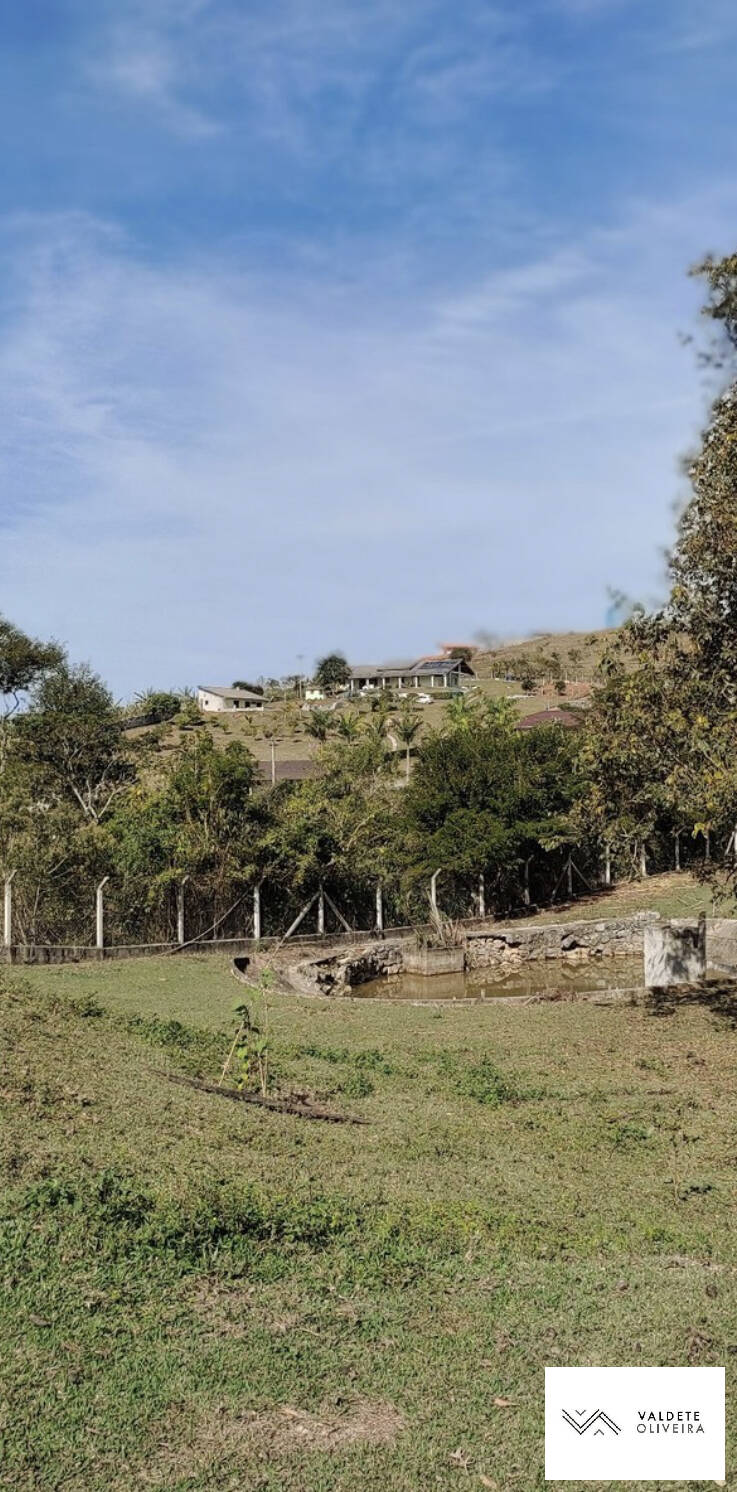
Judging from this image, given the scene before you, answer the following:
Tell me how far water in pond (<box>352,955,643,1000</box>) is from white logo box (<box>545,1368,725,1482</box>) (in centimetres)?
1616

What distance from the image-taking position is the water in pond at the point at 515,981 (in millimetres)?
22109

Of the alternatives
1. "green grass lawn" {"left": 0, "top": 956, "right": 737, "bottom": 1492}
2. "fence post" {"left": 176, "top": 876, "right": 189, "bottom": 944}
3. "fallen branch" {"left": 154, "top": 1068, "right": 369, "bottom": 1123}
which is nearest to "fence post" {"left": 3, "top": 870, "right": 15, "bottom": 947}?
"fence post" {"left": 176, "top": 876, "right": 189, "bottom": 944}

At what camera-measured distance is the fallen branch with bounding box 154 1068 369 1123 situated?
950 cm

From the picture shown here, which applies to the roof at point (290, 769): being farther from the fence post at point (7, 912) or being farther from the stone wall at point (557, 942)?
the fence post at point (7, 912)

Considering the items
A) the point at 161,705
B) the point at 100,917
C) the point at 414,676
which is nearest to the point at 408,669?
the point at 414,676

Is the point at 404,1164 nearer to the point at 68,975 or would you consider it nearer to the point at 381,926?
the point at 68,975

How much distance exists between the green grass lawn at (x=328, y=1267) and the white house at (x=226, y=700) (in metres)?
85.5

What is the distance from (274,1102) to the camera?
31.6 feet

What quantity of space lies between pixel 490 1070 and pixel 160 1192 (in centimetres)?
596

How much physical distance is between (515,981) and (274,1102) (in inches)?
579

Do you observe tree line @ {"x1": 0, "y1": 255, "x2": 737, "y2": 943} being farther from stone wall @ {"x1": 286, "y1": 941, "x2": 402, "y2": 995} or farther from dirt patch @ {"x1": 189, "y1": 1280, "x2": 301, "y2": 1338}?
dirt patch @ {"x1": 189, "y1": 1280, "x2": 301, "y2": 1338}

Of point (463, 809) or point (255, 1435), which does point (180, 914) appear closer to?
point (463, 809)

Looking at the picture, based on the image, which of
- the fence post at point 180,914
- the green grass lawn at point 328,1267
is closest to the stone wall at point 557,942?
the fence post at point 180,914

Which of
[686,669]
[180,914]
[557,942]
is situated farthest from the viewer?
[557,942]
